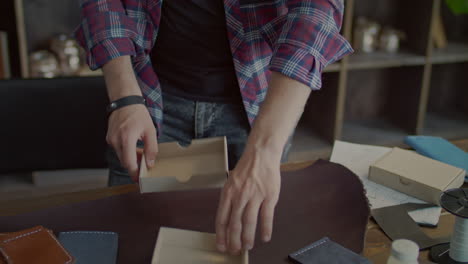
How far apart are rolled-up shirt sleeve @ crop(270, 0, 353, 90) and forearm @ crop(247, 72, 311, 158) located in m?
0.02

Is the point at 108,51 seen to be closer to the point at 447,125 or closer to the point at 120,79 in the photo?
the point at 120,79

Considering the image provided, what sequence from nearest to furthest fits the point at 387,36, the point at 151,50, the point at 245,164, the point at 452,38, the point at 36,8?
the point at 245,164 → the point at 151,50 → the point at 36,8 → the point at 387,36 → the point at 452,38

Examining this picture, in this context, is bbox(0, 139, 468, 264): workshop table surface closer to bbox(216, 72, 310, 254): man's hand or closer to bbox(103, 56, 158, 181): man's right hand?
bbox(103, 56, 158, 181): man's right hand

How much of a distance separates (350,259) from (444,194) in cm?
19

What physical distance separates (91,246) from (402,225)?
56cm

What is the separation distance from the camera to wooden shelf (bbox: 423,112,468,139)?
279 cm

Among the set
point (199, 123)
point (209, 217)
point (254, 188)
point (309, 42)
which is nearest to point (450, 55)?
point (199, 123)

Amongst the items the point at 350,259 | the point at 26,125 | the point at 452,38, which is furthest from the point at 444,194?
the point at 452,38

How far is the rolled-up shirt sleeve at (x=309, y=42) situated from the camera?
0.88 m

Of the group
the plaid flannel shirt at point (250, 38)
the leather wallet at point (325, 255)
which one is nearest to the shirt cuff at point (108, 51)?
the plaid flannel shirt at point (250, 38)

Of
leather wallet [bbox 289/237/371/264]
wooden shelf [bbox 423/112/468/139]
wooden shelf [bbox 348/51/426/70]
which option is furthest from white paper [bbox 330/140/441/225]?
wooden shelf [bbox 423/112/468/139]

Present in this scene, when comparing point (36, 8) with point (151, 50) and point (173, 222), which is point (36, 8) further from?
point (173, 222)

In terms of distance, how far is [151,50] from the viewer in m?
1.25

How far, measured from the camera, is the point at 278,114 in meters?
0.81
